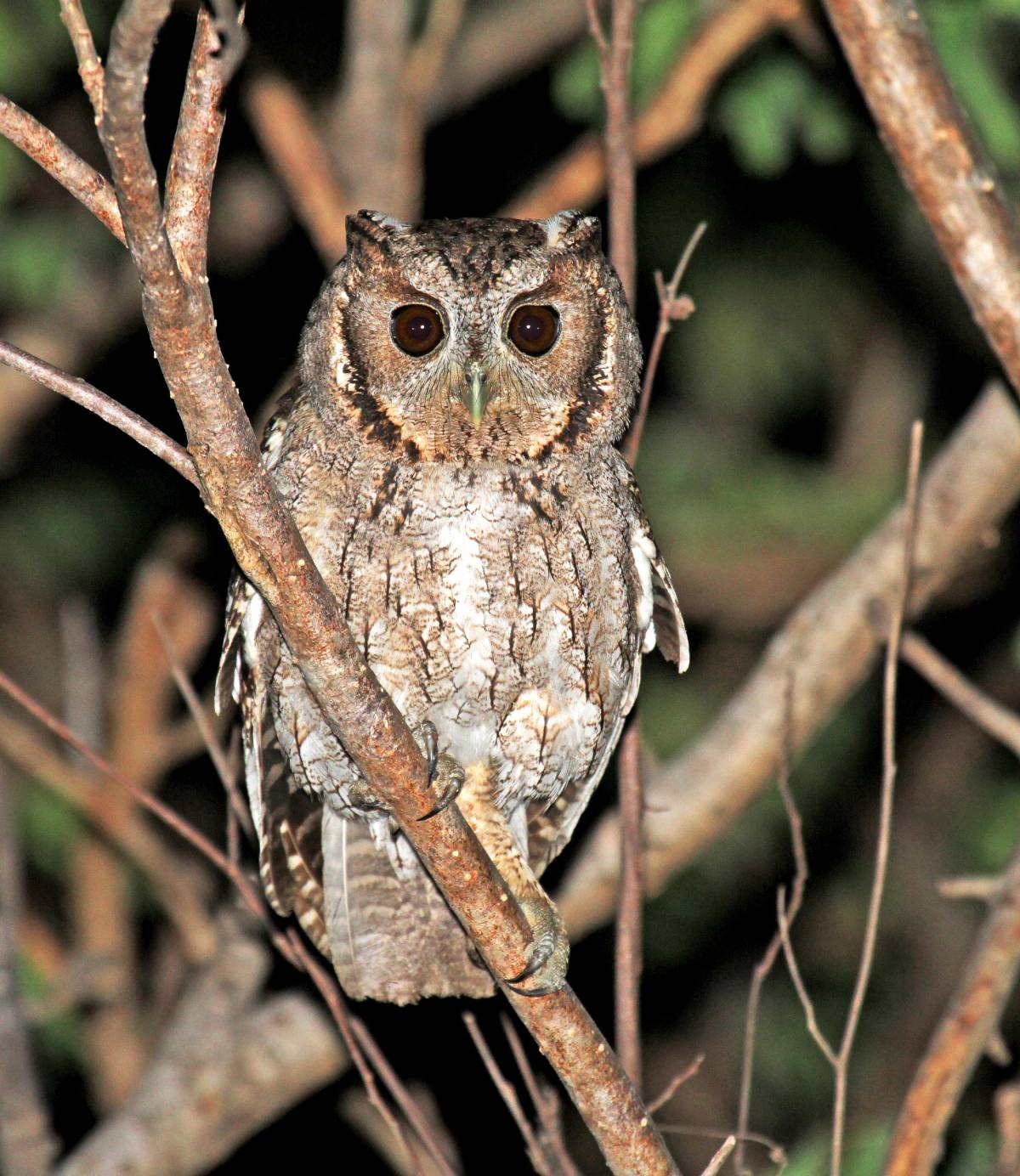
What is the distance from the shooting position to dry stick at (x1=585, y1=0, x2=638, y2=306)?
296 cm

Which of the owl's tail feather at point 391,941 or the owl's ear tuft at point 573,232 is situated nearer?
the owl's ear tuft at point 573,232

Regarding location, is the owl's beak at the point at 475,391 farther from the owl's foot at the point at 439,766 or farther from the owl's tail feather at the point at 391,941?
the owl's tail feather at the point at 391,941

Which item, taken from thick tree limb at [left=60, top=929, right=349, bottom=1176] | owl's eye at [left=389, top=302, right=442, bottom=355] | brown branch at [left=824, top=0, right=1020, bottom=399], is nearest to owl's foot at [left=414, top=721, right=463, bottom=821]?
Answer: owl's eye at [left=389, top=302, right=442, bottom=355]

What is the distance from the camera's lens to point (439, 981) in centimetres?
312

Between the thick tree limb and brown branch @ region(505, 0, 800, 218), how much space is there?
2355 mm

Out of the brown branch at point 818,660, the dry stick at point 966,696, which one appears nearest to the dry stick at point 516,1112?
the brown branch at point 818,660

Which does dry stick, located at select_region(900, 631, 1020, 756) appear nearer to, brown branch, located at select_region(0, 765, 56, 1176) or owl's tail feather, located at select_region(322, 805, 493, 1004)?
owl's tail feather, located at select_region(322, 805, 493, 1004)

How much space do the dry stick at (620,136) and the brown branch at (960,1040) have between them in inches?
59.4

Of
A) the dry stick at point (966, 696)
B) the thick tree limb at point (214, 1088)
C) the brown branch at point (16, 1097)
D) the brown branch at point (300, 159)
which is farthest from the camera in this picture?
the brown branch at point (300, 159)

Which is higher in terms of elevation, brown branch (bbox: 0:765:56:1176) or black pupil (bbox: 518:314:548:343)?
black pupil (bbox: 518:314:548:343)

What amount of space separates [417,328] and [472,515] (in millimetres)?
352

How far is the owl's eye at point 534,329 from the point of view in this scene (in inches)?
108

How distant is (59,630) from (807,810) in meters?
3.15

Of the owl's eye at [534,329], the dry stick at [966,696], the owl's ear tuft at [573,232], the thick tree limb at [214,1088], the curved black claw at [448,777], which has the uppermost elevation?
the owl's ear tuft at [573,232]
